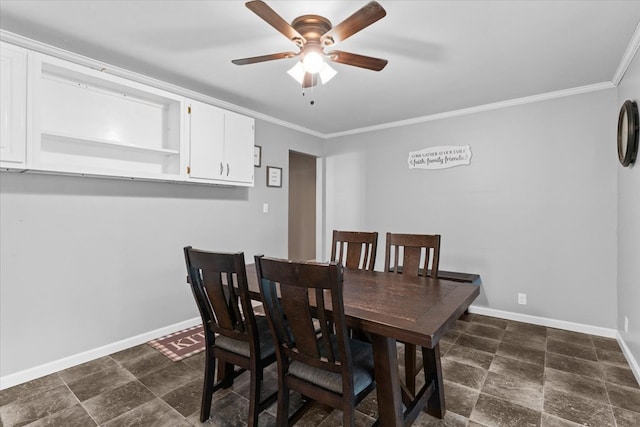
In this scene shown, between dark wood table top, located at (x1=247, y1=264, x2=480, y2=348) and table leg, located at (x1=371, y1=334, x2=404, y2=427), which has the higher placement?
dark wood table top, located at (x1=247, y1=264, x2=480, y2=348)

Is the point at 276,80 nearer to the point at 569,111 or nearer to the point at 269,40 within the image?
the point at 269,40

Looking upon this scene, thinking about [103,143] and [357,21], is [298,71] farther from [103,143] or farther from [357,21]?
[103,143]

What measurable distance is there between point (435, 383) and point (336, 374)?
2.49ft

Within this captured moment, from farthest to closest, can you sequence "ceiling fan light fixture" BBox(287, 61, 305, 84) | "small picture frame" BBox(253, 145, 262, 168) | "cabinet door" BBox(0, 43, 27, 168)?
"small picture frame" BBox(253, 145, 262, 168) → "ceiling fan light fixture" BBox(287, 61, 305, 84) → "cabinet door" BBox(0, 43, 27, 168)

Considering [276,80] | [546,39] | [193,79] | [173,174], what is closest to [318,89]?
[276,80]

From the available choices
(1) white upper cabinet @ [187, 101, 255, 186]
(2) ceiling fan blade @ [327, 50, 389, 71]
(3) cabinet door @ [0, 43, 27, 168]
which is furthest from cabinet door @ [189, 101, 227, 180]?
(2) ceiling fan blade @ [327, 50, 389, 71]

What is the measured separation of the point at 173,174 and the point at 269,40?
1.43m

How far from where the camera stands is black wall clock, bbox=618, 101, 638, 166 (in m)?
2.28

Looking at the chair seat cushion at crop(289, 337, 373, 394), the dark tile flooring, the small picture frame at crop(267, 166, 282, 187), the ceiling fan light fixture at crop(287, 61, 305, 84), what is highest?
the ceiling fan light fixture at crop(287, 61, 305, 84)

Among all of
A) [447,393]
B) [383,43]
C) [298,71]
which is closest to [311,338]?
[447,393]

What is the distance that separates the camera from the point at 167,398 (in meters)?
2.02

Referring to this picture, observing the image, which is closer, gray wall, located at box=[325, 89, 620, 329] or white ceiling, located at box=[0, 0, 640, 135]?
white ceiling, located at box=[0, 0, 640, 135]

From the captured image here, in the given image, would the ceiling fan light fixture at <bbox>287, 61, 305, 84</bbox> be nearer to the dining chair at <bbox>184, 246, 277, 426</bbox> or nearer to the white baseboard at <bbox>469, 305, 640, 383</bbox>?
the dining chair at <bbox>184, 246, 277, 426</bbox>

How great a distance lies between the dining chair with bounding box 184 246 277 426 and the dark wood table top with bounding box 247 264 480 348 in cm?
15
